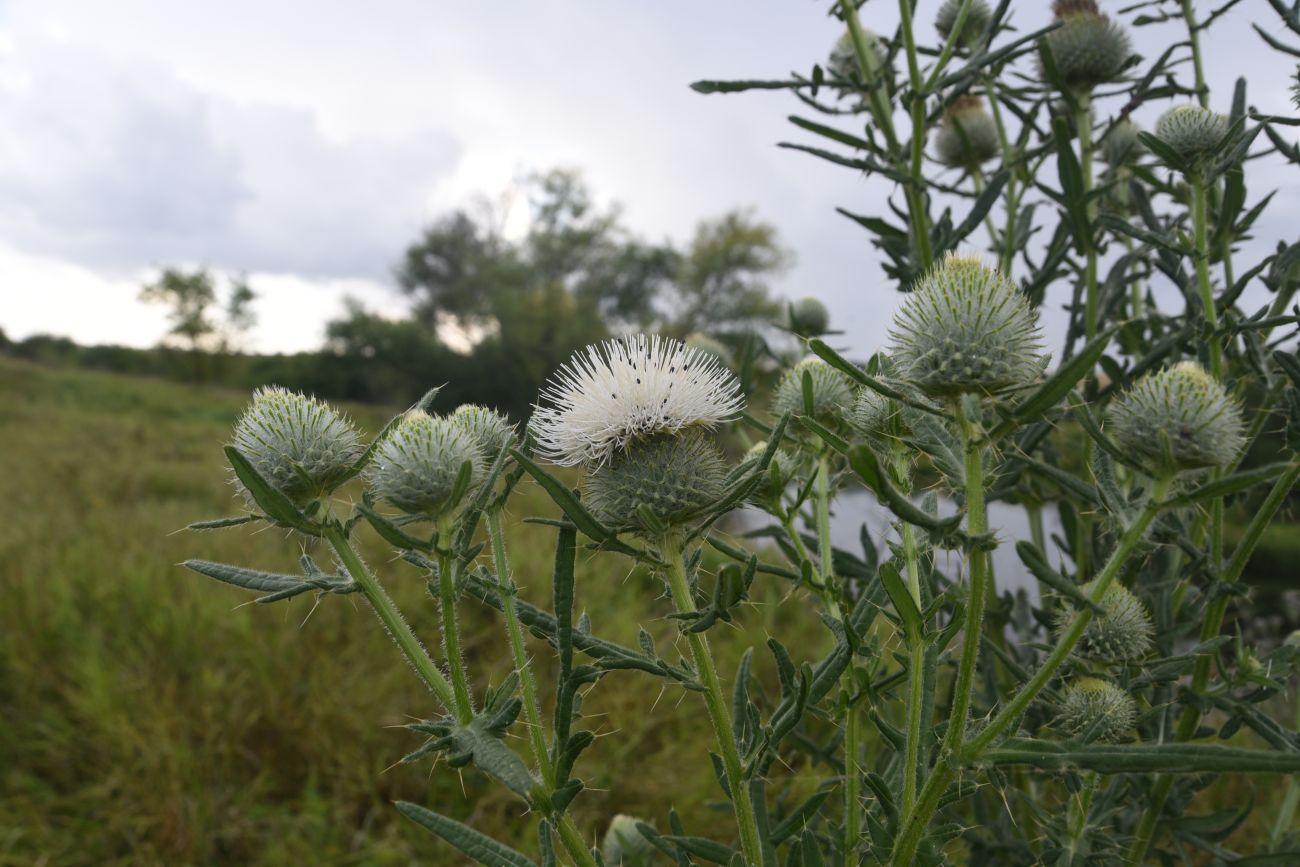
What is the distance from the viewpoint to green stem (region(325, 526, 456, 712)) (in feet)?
3.92

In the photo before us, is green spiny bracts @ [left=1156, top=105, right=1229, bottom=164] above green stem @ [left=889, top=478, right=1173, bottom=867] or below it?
above

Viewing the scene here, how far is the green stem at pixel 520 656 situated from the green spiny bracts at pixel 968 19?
8.28 ft

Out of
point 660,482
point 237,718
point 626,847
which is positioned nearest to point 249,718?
point 237,718

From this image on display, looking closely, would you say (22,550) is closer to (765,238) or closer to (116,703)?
(116,703)

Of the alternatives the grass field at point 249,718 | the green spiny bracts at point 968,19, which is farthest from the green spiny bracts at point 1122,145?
the grass field at point 249,718

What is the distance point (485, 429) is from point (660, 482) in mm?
404

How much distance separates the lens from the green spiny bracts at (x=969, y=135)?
9.61ft

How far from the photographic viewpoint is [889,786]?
1401 millimetres

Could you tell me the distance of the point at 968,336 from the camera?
3.62ft

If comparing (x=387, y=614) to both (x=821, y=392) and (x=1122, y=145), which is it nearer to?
(x=821, y=392)

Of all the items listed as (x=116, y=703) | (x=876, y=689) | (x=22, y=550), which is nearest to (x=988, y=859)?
(x=876, y=689)

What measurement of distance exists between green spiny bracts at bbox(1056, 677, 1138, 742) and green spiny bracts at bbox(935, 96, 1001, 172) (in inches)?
76.8

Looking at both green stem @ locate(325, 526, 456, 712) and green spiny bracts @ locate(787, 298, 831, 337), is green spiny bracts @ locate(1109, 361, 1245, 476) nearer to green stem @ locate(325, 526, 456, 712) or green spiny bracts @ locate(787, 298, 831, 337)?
green stem @ locate(325, 526, 456, 712)

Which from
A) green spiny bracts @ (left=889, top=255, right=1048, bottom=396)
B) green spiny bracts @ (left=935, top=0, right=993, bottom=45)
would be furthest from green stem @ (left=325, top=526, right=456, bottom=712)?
green spiny bracts @ (left=935, top=0, right=993, bottom=45)
